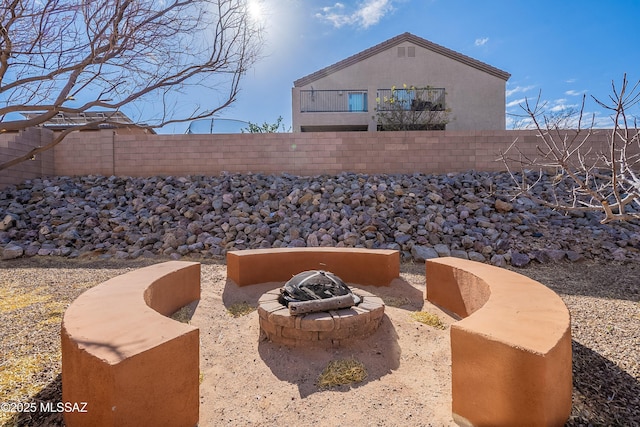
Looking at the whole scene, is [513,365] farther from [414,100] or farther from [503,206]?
[414,100]

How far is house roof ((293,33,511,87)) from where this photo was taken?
16.2 metres

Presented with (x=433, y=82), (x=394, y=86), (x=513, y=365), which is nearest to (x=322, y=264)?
(x=513, y=365)

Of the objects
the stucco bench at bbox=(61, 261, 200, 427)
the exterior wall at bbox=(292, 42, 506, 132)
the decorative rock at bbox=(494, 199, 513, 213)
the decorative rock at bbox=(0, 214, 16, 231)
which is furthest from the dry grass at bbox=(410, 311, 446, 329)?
the exterior wall at bbox=(292, 42, 506, 132)

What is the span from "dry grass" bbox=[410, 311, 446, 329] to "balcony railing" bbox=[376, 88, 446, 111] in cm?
1281

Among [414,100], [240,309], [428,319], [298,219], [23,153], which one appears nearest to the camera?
[428,319]

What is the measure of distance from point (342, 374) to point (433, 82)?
16.9 metres

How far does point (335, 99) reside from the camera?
1600 cm

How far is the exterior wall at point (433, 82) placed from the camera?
1582 centimetres

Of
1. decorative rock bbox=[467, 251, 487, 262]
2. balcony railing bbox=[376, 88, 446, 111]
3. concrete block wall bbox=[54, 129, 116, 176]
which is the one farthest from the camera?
balcony railing bbox=[376, 88, 446, 111]

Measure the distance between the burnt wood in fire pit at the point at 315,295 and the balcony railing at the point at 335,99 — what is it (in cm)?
1375

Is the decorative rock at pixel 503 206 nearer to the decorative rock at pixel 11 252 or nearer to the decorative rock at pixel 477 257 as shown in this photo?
the decorative rock at pixel 477 257

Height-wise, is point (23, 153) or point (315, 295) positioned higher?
point (23, 153)

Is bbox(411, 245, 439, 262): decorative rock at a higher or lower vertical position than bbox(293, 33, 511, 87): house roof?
lower

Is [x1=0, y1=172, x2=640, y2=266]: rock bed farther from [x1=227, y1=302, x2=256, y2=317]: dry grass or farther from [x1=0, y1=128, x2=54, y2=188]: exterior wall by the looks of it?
[x1=227, y1=302, x2=256, y2=317]: dry grass
